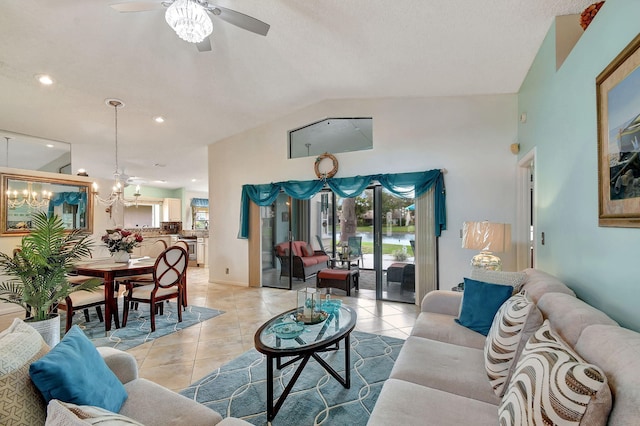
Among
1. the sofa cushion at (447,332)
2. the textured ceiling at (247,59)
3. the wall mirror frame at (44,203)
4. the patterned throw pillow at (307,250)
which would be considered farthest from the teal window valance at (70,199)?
the sofa cushion at (447,332)

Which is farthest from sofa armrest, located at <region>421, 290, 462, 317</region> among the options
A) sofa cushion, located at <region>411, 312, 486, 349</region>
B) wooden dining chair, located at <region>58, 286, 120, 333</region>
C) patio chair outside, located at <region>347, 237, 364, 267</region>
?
wooden dining chair, located at <region>58, 286, 120, 333</region>

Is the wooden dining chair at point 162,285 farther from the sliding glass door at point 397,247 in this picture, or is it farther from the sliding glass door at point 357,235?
the sliding glass door at point 397,247

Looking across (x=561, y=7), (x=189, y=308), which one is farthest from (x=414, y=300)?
(x=561, y=7)

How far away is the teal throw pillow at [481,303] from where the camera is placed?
7.20ft

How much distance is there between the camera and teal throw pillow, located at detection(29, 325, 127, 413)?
3.25 ft

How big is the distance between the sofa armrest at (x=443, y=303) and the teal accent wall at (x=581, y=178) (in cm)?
83

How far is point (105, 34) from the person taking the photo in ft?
9.50

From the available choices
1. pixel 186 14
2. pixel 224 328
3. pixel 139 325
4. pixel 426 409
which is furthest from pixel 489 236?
pixel 139 325

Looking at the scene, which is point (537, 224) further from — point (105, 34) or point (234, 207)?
point (234, 207)

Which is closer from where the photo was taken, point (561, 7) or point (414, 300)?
point (561, 7)

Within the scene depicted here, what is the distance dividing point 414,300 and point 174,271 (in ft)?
11.7

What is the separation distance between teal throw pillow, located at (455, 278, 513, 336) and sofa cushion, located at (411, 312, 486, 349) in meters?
0.07

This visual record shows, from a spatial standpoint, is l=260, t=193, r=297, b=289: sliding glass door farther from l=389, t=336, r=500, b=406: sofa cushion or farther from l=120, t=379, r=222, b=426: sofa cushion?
l=120, t=379, r=222, b=426: sofa cushion

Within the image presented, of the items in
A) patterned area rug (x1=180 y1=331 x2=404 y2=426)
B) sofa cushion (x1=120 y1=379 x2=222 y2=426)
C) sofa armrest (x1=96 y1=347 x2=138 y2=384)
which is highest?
sofa armrest (x1=96 y1=347 x2=138 y2=384)
